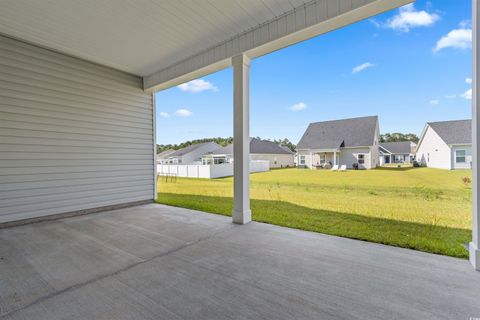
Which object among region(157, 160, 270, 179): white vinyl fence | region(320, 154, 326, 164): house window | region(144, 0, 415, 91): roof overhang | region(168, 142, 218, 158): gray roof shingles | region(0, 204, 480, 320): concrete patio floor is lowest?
region(0, 204, 480, 320): concrete patio floor

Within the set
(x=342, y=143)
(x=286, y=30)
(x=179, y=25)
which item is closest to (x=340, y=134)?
(x=342, y=143)

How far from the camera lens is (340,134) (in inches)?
327

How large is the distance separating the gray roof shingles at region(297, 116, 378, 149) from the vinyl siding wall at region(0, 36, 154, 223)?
21.5ft

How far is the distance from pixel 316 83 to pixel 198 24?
3692 mm

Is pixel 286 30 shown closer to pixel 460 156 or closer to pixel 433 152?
pixel 460 156

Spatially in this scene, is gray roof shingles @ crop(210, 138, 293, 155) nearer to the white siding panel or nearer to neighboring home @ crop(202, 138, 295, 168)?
neighboring home @ crop(202, 138, 295, 168)

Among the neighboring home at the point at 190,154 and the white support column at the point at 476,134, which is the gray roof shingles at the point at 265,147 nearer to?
the neighboring home at the point at 190,154

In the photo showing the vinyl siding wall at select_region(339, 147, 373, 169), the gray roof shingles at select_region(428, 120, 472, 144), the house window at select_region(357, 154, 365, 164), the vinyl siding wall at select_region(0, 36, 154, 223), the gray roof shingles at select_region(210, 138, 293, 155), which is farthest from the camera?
the gray roof shingles at select_region(210, 138, 293, 155)

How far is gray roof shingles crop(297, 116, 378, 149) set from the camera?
730cm

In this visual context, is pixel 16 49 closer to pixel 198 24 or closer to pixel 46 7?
pixel 46 7

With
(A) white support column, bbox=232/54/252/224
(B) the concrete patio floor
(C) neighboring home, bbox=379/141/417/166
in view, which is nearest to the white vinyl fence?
(C) neighboring home, bbox=379/141/417/166

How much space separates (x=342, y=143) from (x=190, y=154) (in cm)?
792

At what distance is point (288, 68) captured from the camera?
6066 mm

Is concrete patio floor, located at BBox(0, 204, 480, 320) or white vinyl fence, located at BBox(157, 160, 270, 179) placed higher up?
white vinyl fence, located at BBox(157, 160, 270, 179)
